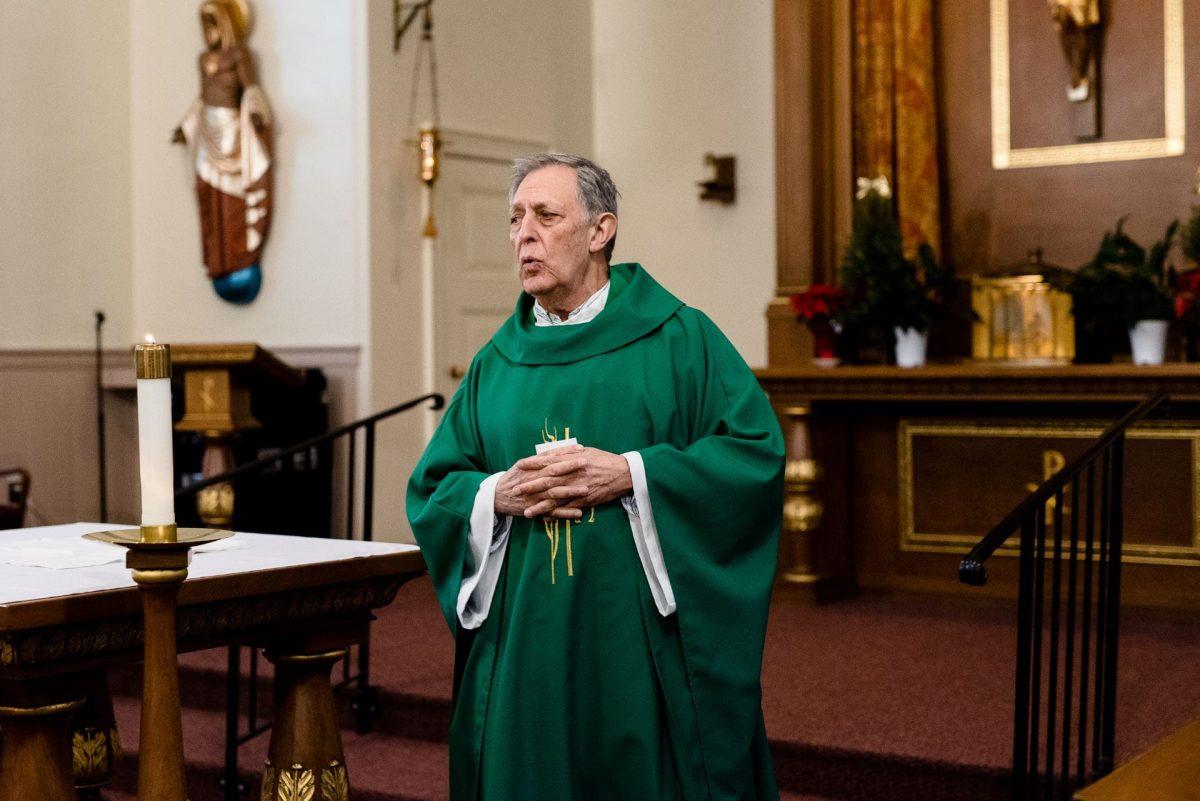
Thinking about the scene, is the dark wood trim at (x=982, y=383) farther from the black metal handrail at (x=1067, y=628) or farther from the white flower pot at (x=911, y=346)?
the black metal handrail at (x=1067, y=628)

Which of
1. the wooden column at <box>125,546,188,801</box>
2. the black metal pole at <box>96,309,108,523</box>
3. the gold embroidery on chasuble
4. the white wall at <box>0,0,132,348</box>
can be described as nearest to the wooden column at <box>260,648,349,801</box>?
the gold embroidery on chasuble

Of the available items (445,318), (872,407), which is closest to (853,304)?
(872,407)

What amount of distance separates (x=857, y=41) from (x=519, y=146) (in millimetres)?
2458

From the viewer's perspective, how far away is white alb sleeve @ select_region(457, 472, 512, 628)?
287 centimetres

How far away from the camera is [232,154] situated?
8242 mm

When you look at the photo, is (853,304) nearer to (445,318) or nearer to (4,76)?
(445,318)

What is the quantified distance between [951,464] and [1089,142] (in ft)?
5.06

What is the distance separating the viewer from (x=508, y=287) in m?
8.67

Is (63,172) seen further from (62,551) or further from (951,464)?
(62,551)

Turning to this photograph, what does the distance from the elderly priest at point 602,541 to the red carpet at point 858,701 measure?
1.23 m

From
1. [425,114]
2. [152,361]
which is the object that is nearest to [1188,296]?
[425,114]

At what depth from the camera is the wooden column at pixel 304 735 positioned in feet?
9.80

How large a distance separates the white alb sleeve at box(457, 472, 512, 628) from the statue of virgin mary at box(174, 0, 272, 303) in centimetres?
565

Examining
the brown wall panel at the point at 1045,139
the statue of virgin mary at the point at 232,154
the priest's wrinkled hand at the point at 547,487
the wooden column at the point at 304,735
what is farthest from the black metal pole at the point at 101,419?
the priest's wrinkled hand at the point at 547,487
